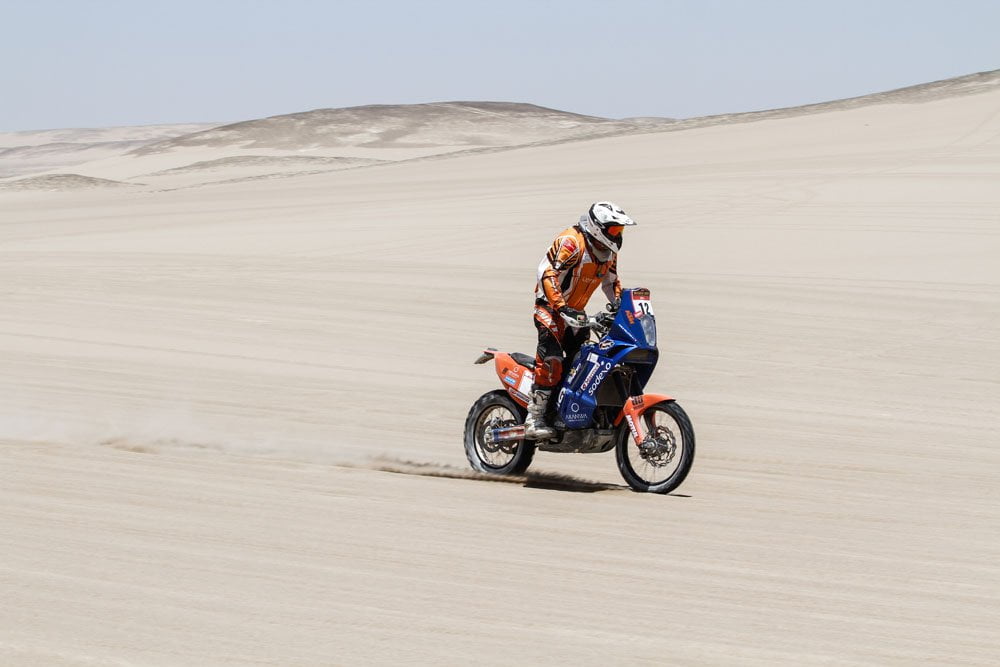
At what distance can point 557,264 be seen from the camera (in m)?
9.12

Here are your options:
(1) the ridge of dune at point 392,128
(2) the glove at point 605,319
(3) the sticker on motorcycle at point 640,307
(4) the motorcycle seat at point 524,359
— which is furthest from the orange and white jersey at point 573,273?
(1) the ridge of dune at point 392,128

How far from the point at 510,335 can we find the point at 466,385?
320cm

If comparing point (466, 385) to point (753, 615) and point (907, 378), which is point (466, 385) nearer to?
point (907, 378)

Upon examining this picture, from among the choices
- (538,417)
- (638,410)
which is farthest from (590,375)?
(538,417)

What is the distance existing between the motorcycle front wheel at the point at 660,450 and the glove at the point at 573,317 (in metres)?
0.70

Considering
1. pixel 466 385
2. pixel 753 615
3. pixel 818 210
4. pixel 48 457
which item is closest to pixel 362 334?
pixel 466 385

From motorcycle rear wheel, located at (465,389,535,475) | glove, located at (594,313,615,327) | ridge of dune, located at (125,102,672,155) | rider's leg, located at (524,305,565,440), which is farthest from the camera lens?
ridge of dune, located at (125,102,672,155)

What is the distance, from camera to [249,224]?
1464 inches

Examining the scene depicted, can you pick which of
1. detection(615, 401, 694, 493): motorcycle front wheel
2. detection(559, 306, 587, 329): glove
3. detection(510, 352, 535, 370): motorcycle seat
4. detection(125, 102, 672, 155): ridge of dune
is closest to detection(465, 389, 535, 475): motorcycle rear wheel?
detection(510, 352, 535, 370): motorcycle seat

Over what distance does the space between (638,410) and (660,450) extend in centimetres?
29

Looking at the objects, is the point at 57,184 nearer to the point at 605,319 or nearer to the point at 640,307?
the point at 605,319

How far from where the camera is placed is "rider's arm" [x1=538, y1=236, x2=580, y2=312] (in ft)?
29.7

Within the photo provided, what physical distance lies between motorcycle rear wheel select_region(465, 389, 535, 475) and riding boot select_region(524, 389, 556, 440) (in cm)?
38

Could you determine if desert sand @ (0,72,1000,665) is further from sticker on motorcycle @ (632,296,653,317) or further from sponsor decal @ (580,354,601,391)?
sticker on motorcycle @ (632,296,653,317)
